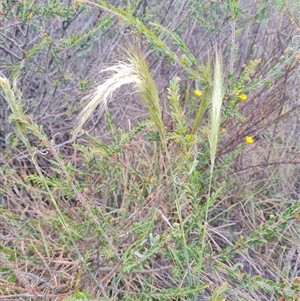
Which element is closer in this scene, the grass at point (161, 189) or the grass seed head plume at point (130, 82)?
the grass seed head plume at point (130, 82)

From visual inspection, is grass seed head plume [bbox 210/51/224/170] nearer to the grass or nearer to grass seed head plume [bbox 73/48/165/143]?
the grass

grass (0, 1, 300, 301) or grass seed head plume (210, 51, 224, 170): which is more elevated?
grass seed head plume (210, 51, 224, 170)

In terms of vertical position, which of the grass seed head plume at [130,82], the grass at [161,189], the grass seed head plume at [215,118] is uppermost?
the grass seed head plume at [130,82]

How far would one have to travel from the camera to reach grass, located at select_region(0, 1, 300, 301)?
4.01ft

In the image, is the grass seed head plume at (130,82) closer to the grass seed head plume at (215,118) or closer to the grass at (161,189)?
the grass at (161,189)

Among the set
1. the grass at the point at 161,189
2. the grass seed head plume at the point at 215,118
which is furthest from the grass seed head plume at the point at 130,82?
the grass seed head plume at the point at 215,118

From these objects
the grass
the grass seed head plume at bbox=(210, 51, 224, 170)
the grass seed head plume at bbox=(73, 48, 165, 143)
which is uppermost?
the grass seed head plume at bbox=(73, 48, 165, 143)

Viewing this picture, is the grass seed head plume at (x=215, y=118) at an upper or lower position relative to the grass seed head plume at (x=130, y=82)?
lower

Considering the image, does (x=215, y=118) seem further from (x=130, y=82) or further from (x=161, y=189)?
(x=161, y=189)

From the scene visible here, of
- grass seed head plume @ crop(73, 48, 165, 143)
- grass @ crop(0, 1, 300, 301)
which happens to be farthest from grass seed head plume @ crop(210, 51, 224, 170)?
grass seed head plume @ crop(73, 48, 165, 143)

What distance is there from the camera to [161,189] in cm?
155

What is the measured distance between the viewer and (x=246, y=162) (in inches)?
92.6

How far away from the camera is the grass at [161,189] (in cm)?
122

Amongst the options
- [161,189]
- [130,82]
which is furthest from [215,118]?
[161,189]
